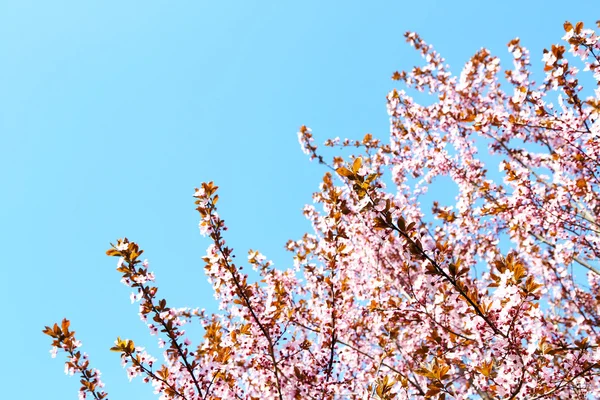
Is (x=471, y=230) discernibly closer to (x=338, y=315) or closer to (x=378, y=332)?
(x=378, y=332)

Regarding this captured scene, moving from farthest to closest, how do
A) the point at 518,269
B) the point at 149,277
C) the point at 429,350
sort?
the point at 149,277, the point at 429,350, the point at 518,269

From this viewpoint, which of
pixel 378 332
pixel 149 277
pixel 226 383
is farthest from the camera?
pixel 378 332

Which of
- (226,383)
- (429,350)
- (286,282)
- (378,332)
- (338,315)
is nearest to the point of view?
(429,350)

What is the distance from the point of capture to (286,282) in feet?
22.7

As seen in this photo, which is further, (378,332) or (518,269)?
(378,332)

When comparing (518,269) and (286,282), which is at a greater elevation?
(286,282)

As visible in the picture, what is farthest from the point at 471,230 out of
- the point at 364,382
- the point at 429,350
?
the point at 429,350

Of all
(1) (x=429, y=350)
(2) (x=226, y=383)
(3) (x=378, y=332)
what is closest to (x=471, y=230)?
(3) (x=378, y=332)

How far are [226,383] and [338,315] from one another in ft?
4.49

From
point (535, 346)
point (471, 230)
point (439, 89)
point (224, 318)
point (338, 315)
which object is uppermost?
point (439, 89)

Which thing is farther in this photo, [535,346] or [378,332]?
[378,332]

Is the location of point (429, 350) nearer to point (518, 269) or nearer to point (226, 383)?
point (518, 269)

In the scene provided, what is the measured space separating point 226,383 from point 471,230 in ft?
17.0

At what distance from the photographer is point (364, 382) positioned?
6.05 metres
